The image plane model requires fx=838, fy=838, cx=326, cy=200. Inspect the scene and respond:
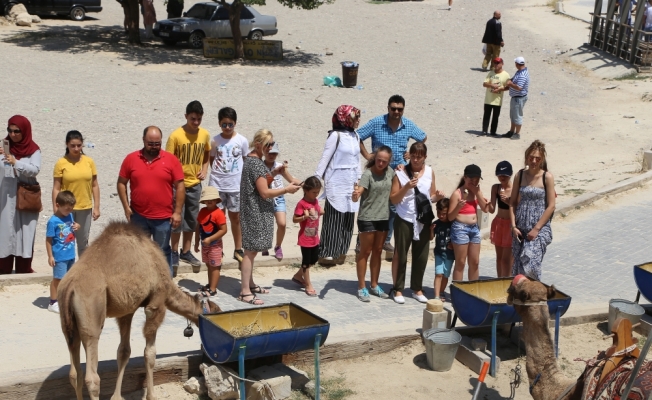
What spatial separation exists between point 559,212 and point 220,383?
8.37 metres

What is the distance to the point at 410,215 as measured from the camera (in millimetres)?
9531

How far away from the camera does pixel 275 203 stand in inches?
409

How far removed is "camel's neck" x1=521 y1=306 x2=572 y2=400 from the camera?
5859mm

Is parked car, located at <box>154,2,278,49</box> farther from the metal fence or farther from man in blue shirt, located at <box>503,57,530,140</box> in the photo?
man in blue shirt, located at <box>503,57,530,140</box>

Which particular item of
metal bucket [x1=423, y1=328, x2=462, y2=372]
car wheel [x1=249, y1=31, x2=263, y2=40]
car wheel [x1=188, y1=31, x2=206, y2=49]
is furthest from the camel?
car wheel [x1=249, y1=31, x2=263, y2=40]

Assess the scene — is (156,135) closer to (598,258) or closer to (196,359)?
(196,359)

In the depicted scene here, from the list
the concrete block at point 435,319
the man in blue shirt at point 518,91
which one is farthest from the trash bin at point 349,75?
the concrete block at point 435,319

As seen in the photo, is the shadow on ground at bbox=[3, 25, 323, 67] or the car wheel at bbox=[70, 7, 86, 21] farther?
the car wheel at bbox=[70, 7, 86, 21]

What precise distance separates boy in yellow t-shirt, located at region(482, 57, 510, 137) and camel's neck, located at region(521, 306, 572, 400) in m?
13.8

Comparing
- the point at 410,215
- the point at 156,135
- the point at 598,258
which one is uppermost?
the point at 156,135

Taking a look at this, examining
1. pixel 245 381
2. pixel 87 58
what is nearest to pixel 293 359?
pixel 245 381

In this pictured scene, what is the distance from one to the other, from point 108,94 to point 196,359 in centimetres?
1398

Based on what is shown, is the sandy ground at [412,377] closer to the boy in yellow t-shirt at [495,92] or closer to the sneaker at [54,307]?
the sneaker at [54,307]

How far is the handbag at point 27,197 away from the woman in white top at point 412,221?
A: 3.90 metres
